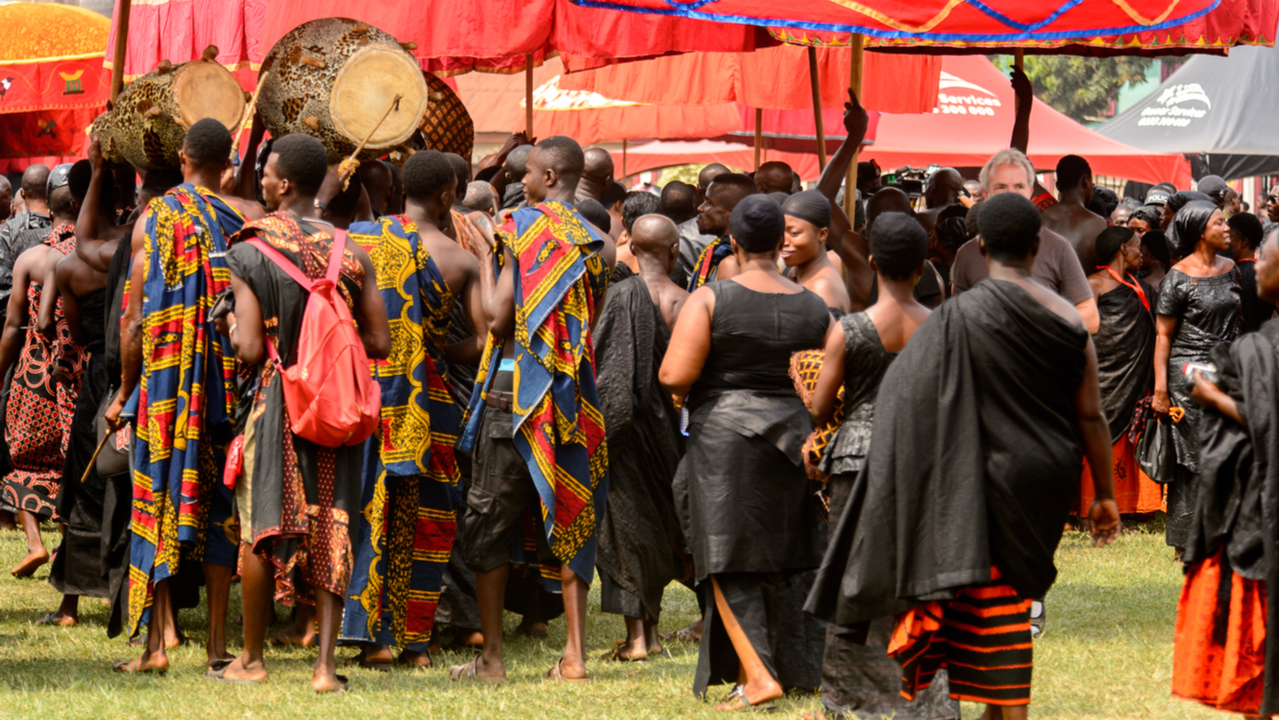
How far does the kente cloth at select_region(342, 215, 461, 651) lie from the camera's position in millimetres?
6223

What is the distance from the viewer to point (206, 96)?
661cm

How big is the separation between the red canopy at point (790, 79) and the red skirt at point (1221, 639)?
6.95 meters

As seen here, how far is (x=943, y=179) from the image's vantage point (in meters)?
11.0

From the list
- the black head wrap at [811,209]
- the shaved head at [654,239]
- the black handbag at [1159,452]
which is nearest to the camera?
the black head wrap at [811,209]

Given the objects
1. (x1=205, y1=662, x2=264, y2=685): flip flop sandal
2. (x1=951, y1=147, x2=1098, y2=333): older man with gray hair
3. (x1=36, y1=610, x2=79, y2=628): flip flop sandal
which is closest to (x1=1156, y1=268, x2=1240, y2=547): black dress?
(x1=951, y1=147, x2=1098, y2=333): older man with gray hair

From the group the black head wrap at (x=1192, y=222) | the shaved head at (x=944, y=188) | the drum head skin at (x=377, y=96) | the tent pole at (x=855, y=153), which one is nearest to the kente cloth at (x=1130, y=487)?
the black head wrap at (x=1192, y=222)

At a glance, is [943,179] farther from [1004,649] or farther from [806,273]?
[1004,649]

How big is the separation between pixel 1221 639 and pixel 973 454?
942mm

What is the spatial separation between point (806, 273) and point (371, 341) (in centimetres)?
177

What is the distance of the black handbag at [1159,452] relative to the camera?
30.3 feet

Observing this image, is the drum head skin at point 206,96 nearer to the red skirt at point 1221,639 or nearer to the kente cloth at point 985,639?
the kente cloth at point 985,639

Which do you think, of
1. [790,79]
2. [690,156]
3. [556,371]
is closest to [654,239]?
[556,371]

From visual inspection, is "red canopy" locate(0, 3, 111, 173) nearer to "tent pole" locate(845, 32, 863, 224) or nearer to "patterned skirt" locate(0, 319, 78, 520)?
"patterned skirt" locate(0, 319, 78, 520)

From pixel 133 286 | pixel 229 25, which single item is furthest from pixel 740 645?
pixel 229 25
